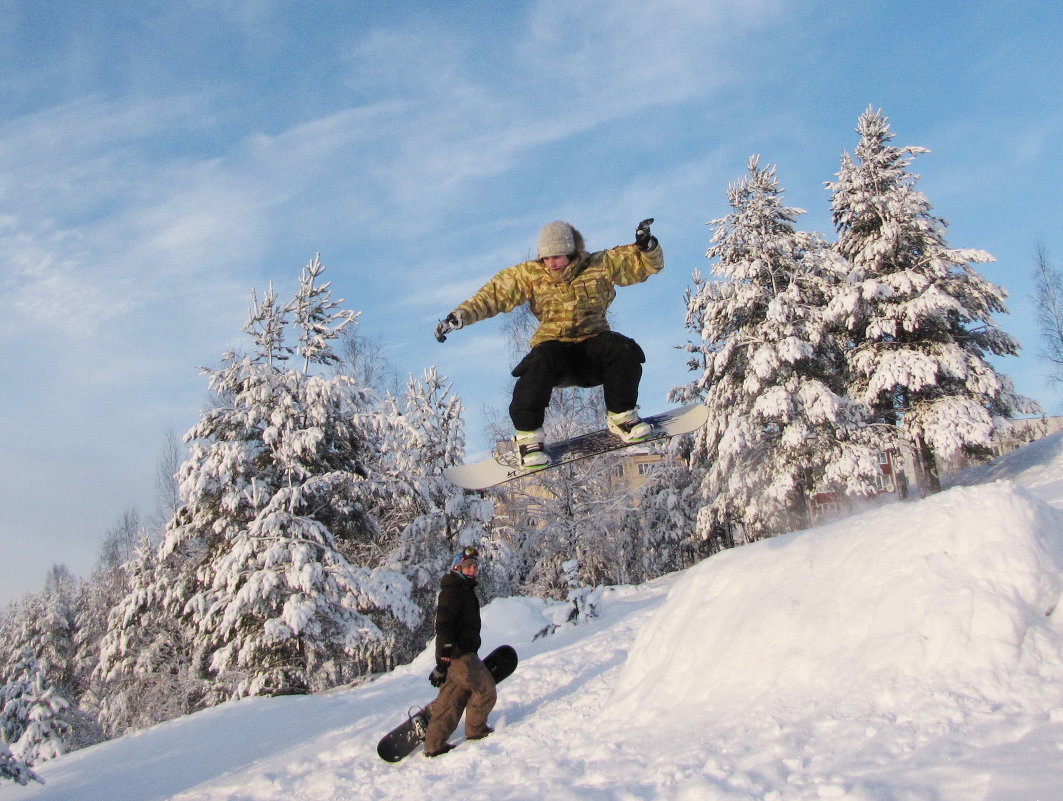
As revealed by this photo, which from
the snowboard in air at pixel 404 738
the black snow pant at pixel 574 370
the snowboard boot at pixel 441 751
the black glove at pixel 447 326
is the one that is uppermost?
the black glove at pixel 447 326

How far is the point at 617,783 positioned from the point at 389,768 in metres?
2.84

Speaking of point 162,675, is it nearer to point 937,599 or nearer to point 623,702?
point 623,702

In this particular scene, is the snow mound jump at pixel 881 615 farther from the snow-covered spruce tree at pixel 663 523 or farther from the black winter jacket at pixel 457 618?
the snow-covered spruce tree at pixel 663 523

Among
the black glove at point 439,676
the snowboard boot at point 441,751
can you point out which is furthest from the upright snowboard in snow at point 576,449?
the snowboard boot at point 441,751

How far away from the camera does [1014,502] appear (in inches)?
221

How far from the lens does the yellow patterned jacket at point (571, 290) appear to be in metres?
5.36

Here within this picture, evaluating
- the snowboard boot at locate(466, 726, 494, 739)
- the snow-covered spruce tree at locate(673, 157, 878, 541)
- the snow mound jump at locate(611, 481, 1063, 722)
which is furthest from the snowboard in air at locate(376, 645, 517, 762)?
the snow-covered spruce tree at locate(673, 157, 878, 541)

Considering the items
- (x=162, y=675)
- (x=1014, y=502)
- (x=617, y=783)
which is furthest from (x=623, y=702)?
(x=162, y=675)

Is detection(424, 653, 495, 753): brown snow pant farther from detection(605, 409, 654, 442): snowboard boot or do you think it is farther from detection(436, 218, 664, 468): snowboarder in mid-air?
detection(605, 409, 654, 442): snowboard boot

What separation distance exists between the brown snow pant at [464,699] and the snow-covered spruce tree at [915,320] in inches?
626

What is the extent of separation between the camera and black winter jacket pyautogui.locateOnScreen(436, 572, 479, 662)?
6863mm

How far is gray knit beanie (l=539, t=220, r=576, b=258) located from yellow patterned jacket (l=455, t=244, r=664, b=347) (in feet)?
0.40

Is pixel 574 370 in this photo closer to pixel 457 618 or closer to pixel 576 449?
pixel 576 449

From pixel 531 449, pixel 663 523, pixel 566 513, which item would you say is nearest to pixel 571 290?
pixel 531 449
